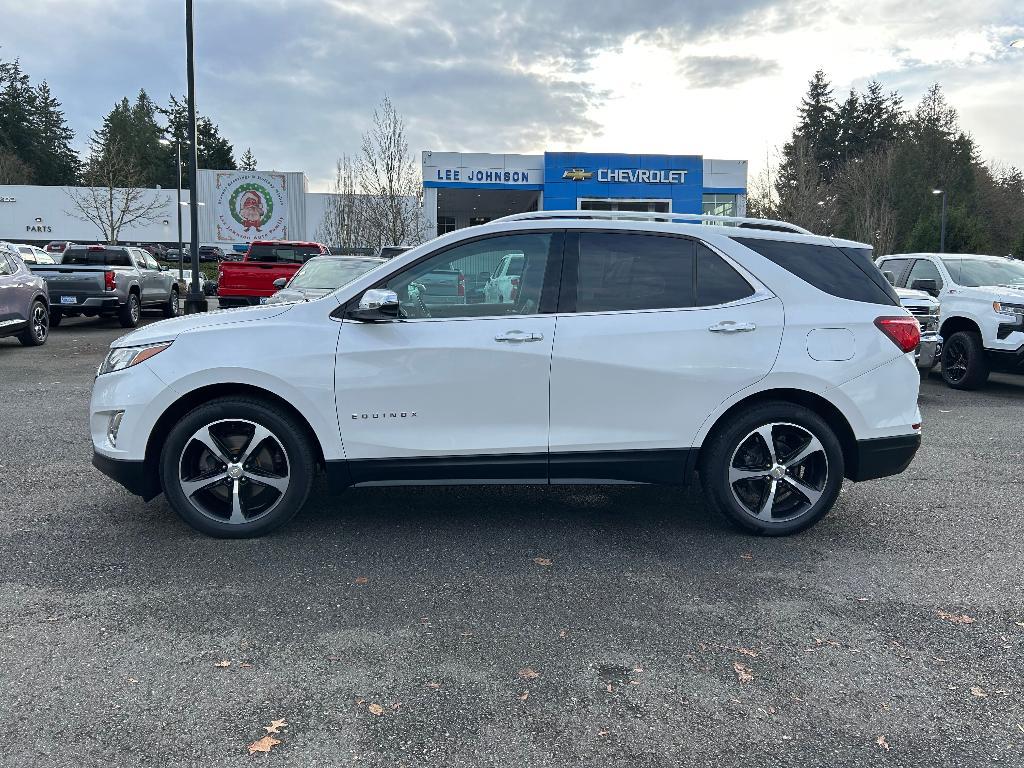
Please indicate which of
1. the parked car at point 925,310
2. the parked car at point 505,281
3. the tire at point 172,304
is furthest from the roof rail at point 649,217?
the tire at point 172,304

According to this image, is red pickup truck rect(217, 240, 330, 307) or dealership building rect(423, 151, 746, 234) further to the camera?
dealership building rect(423, 151, 746, 234)

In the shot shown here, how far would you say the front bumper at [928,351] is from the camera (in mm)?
9414

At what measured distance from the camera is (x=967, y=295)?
10.9 metres

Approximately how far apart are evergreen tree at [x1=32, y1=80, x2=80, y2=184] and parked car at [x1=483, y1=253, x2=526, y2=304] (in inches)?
4127

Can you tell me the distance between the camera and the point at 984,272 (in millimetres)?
11469

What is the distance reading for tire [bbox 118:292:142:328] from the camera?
1806 centimetres

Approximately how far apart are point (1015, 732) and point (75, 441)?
7.05m

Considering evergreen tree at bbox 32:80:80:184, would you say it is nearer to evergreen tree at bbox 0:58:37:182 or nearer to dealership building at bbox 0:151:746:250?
evergreen tree at bbox 0:58:37:182

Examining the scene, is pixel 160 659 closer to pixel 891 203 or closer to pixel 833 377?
pixel 833 377

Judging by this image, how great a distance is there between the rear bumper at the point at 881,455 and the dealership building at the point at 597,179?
40853 mm

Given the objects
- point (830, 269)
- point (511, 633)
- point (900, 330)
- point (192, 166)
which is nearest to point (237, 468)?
point (511, 633)

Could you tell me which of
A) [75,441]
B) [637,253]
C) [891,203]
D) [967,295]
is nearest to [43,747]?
[637,253]

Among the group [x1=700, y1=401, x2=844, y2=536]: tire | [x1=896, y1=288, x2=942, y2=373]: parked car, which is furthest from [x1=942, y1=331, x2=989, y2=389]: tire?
[x1=700, y1=401, x2=844, y2=536]: tire

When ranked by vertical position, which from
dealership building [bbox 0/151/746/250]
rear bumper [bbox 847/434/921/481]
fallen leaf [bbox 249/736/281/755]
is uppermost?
dealership building [bbox 0/151/746/250]
